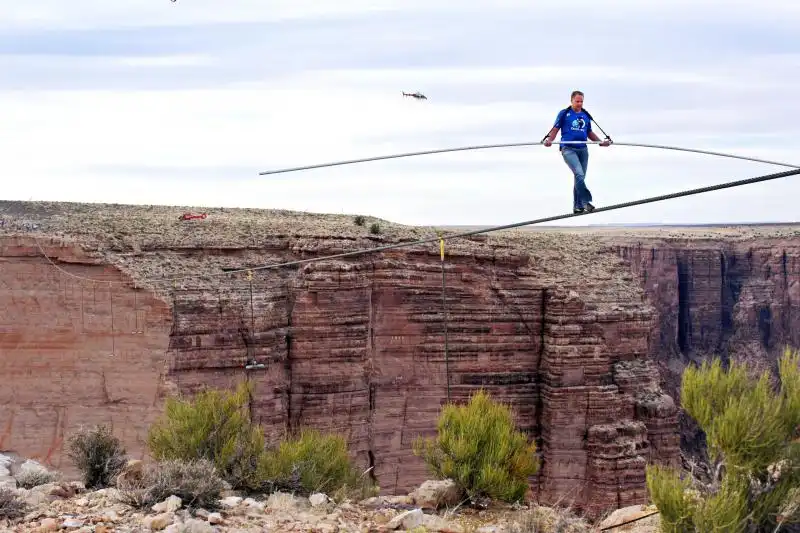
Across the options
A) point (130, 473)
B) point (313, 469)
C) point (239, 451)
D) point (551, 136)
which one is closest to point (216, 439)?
point (239, 451)

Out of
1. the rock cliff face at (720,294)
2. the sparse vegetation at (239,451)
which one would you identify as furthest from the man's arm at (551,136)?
the rock cliff face at (720,294)

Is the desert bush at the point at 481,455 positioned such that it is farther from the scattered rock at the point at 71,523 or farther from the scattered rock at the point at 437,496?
the scattered rock at the point at 71,523

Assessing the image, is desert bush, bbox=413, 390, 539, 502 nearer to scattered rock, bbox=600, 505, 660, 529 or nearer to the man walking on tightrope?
scattered rock, bbox=600, 505, 660, 529

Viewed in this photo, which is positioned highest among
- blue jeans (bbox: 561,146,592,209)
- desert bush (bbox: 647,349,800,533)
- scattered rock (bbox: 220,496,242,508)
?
blue jeans (bbox: 561,146,592,209)

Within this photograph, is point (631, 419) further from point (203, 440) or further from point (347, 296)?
point (203, 440)

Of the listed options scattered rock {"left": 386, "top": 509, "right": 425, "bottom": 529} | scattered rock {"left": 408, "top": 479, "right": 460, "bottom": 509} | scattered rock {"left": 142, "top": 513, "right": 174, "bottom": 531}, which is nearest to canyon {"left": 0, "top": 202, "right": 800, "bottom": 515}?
scattered rock {"left": 408, "top": 479, "right": 460, "bottom": 509}
